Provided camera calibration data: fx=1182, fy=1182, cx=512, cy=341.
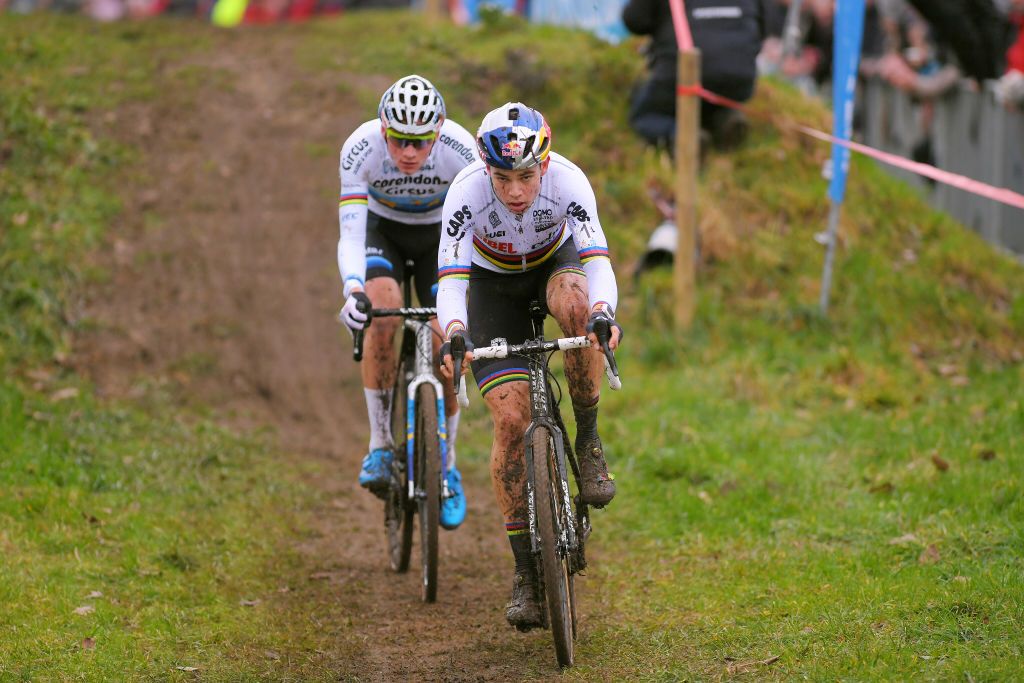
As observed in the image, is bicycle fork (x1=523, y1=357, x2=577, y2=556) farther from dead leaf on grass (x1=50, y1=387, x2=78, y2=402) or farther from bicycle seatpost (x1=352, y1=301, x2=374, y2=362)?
dead leaf on grass (x1=50, y1=387, x2=78, y2=402)

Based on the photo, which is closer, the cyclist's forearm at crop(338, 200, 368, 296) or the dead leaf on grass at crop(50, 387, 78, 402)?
the cyclist's forearm at crop(338, 200, 368, 296)

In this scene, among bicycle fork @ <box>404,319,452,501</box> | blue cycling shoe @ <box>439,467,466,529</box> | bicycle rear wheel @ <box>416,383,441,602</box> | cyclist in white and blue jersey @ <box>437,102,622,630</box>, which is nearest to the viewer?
cyclist in white and blue jersey @ <box>437,102,622,630</box>

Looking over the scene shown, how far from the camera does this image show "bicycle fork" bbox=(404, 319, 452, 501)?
255 inches

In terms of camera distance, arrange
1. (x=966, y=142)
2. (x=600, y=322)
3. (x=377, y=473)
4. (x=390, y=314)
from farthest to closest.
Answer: (x=966, y=142), (x=377, y=473), (x=390, y=314), (x=600, y=322)

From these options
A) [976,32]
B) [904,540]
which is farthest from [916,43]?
[904,540]

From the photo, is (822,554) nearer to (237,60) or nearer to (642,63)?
(642,63)

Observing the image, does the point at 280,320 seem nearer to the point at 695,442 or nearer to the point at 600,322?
the point at 695,442

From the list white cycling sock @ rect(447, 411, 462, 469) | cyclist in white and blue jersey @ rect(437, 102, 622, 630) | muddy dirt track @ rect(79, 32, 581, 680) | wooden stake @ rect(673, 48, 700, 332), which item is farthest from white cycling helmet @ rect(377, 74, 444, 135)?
wooden stake @ rect(673, 48, 700, 332)

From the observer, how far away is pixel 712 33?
11047mm

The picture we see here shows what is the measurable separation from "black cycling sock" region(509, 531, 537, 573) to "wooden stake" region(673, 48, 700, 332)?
5022mm

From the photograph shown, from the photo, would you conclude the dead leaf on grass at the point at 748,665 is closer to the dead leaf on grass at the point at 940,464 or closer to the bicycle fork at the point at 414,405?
the bicycle fork at the point at 414,405

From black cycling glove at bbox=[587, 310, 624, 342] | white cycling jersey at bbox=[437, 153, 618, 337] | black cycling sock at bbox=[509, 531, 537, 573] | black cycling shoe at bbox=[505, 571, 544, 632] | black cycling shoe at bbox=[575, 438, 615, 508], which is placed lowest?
black cycling shoe at bbox=[505, 571, 544, 632]

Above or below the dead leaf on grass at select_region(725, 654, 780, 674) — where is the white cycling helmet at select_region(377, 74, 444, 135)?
above

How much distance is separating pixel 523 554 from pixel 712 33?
693 cm
